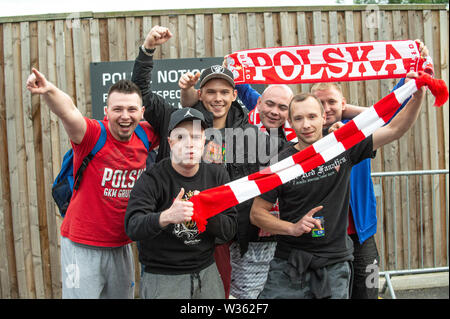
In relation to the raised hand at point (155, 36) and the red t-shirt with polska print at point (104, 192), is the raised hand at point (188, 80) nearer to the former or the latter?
the raised hand at point (155, 36)

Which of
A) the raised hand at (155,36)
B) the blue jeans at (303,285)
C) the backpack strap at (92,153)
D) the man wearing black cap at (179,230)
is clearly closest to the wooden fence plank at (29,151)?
the backpack strap at (92,153)

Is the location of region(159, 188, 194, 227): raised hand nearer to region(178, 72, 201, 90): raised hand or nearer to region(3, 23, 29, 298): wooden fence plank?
region(178, 72, 201, 90): raised hand

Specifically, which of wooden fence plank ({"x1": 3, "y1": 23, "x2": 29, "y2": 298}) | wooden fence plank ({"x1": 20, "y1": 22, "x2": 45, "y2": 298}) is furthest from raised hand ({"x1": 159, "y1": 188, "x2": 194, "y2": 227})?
wooden fence plank ({"x1": 3, "y1": 23, "x2": 29, "y2": 298})

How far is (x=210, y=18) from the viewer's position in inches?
210

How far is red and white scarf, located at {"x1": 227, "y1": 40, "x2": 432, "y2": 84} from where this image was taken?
3.54 m

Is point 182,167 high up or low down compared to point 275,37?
down

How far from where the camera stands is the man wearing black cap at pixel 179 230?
246 centimetres

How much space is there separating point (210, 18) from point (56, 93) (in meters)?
3.34

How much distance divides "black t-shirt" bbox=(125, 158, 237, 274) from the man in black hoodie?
0.51m

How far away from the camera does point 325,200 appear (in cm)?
264

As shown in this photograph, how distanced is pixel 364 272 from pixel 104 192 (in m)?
2.06

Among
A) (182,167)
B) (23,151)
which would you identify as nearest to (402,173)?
(182,167)

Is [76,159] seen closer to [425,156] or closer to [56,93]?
[56,93]

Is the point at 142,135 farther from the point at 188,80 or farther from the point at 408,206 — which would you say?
the point at 408,206
